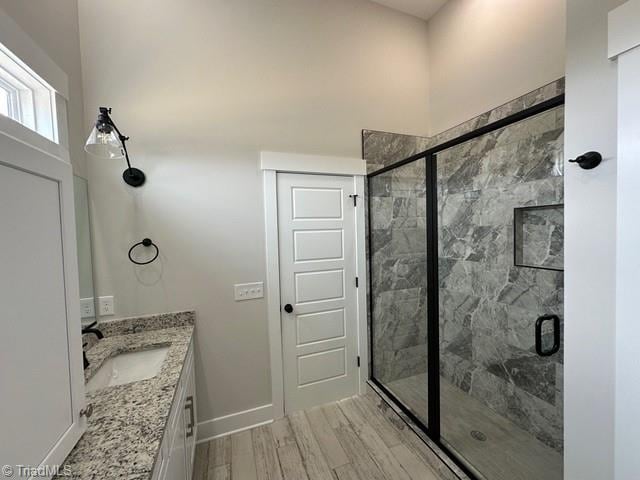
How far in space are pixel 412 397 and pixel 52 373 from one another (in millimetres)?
2397

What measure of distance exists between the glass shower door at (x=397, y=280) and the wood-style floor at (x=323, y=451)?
0.38 metres

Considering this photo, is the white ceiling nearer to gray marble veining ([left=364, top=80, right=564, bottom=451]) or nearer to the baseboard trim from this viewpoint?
gray marble veining ([left=364, top=80, right=564, bottom=451])

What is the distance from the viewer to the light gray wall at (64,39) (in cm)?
120

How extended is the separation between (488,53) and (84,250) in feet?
11.2

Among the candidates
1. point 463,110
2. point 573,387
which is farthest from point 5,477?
point 463,110

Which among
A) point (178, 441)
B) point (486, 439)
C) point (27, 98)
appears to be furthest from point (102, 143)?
point (486, 439)

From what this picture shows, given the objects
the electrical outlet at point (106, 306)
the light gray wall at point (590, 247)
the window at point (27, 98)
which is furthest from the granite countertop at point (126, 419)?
the light gray wall at point (590, 247)

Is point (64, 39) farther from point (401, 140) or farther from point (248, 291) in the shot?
point (401, 140)

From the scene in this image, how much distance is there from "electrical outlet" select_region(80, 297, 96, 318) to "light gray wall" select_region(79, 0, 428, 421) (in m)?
0.12

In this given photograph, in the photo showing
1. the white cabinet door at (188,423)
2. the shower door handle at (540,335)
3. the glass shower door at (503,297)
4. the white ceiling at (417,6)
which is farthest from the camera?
the white ceiling at (417,6)

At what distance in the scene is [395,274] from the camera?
2.58 metres

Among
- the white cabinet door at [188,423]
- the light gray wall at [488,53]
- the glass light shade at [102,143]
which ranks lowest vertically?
the white cabinet door at [188,423]
